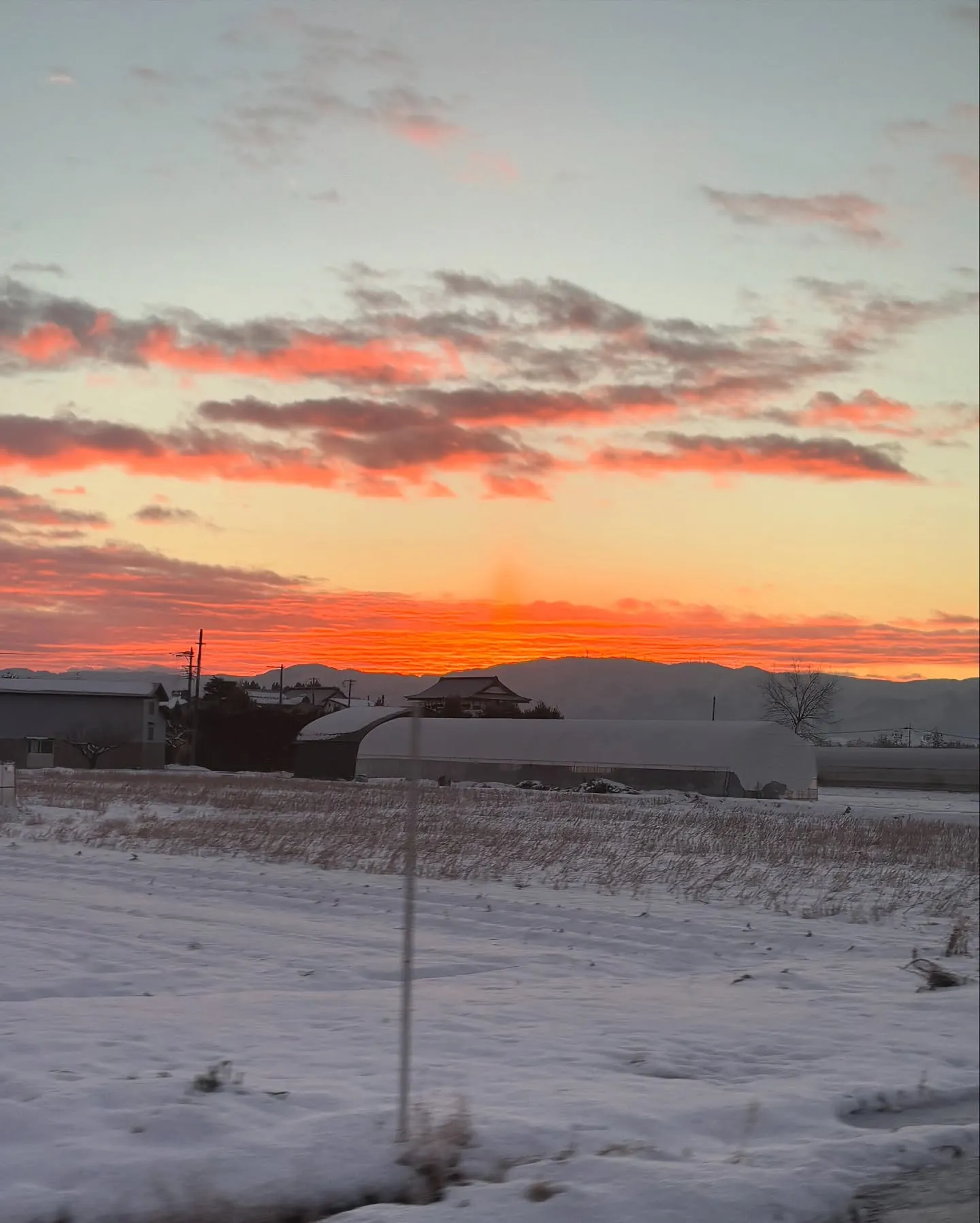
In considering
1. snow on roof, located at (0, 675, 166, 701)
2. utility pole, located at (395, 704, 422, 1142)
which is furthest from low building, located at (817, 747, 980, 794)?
utility pole, located at (395, 704, 422, 1142)

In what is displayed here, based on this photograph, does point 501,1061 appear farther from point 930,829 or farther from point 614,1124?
point 930,829

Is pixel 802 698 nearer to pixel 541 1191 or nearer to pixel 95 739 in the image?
pixel 95 739

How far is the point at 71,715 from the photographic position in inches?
912

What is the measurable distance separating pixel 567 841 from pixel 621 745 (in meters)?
34.0

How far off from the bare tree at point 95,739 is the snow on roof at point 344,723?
2635cm

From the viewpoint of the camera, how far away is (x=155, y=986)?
9.77m

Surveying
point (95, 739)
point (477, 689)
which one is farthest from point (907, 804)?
point (477, 689)

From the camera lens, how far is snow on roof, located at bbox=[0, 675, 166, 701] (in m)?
16.8

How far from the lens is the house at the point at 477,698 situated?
81.6m

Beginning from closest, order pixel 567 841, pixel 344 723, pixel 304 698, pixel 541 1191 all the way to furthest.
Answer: pixel 541 1191 → pixel 567 841 → pixel 344 723 → pixel 304 698

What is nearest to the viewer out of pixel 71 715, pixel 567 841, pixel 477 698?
pixel 71 715

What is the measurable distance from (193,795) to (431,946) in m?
27.0

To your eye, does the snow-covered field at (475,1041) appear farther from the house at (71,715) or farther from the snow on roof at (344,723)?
the snow on roof at (344,723)

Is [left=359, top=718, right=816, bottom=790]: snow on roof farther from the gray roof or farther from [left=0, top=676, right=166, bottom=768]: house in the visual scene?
[left=0, top=676, right=166, bottom=768]: house
